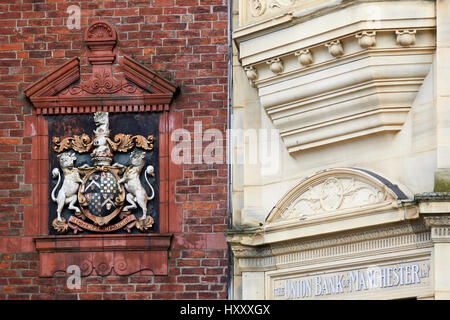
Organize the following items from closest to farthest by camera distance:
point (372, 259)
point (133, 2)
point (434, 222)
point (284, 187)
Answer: point (434, 222)
point (372, 259)
point (284, 187)
point (133, 2)

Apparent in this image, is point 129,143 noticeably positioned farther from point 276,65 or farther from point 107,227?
point 276,65

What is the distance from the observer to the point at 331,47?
14.1 meters

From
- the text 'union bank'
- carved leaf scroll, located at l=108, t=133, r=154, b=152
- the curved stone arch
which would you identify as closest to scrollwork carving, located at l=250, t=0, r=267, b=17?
the curved stone arch

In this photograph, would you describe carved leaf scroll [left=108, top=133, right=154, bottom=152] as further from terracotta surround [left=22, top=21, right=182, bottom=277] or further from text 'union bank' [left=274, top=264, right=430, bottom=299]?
text 'union bank' [left=274, top=264, right=430, bottom=299]

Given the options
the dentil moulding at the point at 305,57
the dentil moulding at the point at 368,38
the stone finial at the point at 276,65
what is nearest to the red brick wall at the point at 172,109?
the stone finial at the point at 276,65

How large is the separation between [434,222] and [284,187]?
91.7 inches

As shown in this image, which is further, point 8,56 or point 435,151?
point 8,56

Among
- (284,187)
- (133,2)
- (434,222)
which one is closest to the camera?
(434,222)

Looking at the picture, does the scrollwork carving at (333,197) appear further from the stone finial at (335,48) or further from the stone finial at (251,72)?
the stone finial at (251,72)

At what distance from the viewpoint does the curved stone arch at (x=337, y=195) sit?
537 inches

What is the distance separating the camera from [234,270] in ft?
50.1

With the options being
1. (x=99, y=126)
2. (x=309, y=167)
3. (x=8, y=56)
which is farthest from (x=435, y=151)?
(x=8, y=56)

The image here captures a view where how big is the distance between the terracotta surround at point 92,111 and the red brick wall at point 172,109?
0.07m

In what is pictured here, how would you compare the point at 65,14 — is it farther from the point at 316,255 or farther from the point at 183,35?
the point at 316,255
